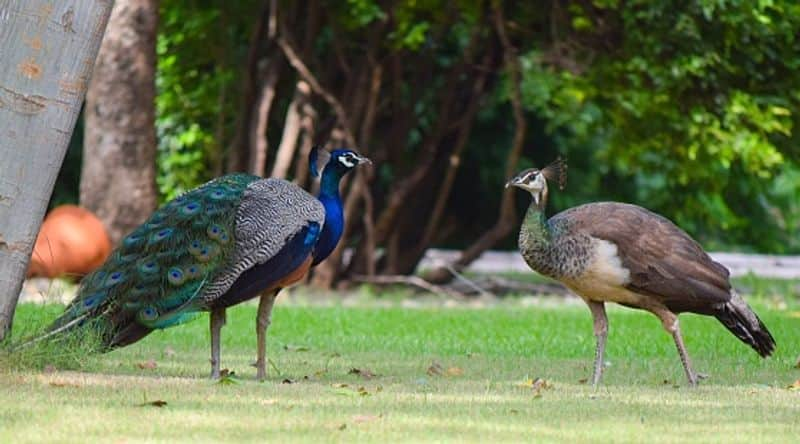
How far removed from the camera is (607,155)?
21703mm

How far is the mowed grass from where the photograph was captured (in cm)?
764

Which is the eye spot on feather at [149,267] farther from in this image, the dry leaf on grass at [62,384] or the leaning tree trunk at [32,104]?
the dry leaf on grass at [62,384]

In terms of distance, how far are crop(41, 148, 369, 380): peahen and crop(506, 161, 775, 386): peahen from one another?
139cm

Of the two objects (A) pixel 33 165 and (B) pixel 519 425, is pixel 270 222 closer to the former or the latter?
(A) pixel 33 165

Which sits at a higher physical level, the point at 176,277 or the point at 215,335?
the point at 176,277

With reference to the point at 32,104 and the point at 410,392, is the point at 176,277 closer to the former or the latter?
the point at 32,104

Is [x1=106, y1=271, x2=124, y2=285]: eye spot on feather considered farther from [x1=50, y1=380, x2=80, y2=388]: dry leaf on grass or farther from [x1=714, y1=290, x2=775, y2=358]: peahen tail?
[x1=714, y1=290, x2=775, y2=358]: peahen tail

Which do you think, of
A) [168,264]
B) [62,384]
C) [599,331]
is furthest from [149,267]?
[599,331]

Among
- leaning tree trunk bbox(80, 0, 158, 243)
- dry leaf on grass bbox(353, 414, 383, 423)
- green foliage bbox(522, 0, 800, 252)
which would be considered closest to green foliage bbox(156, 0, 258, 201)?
leaning tree trunk bbox(80, 0, 158, 243)

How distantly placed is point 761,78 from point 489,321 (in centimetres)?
522

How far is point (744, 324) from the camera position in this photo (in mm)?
10570

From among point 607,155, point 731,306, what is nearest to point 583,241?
point 731,306

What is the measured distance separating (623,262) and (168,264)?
107 inches

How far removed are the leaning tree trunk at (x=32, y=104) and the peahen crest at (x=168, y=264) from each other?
1.65 ft
